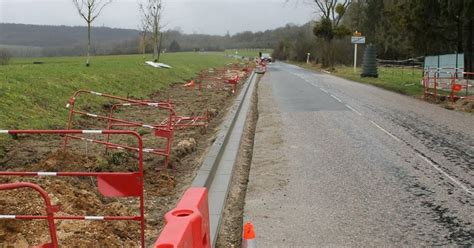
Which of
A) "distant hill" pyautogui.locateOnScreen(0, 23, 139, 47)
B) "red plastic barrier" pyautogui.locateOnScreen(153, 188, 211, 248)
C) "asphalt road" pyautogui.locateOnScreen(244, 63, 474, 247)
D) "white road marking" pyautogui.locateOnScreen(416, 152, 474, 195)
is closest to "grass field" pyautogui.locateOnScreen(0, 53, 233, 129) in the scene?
"asphalt road" pyautogui.locateOnScreen(244, 63, 474, 247)

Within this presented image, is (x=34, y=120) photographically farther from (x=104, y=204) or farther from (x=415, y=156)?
(x=415, y=156)

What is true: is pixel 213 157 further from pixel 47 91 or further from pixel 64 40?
pixel 64 40

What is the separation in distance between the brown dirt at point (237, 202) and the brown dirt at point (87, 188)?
70cm

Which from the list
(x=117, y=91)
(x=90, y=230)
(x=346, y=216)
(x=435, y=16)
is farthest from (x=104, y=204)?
(x=435, y=16)

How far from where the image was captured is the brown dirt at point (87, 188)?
5.13m

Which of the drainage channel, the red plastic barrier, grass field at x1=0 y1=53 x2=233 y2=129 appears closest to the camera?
the red plastic barrier

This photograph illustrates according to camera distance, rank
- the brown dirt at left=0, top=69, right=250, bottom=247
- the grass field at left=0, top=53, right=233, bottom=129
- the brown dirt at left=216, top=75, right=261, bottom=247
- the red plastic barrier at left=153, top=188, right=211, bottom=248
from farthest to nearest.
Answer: the grass field at left=0, top=53, right=233, bottom=129
the brown dirt at left=216, top=75, right=261, bottom=247
the brown dirt at left=0, top=69, right=250, bottom=247
the red plastic barrier at left=153, top=188, right=211, bottom=248

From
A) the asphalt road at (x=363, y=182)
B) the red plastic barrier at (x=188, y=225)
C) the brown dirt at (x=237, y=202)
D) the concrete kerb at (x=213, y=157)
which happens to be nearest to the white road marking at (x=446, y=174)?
the asphalt road at (x=363, y=182)

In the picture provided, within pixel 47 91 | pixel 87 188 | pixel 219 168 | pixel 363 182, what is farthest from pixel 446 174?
pixel 47 91

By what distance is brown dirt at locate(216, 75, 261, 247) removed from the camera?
18.4 ft

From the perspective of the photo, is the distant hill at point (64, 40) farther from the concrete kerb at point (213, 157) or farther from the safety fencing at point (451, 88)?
the concrete kerb at point (213, 157)

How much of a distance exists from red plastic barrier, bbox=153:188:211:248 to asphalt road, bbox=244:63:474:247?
1524mm

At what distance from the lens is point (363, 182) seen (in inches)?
307

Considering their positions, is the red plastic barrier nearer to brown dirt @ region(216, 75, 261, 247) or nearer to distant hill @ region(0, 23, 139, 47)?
brown dirt @ region(216, 75, 261, 247)
